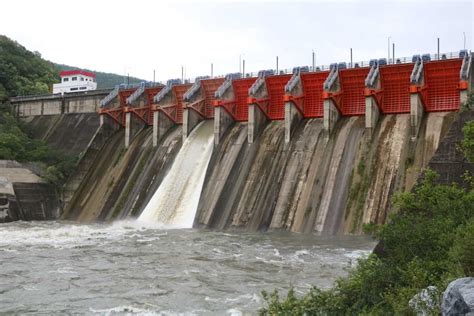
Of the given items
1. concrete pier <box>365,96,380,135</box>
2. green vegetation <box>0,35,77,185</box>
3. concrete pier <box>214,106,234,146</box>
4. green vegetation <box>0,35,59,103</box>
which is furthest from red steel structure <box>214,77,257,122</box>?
green vegetation <box>0,35,59,103</box>

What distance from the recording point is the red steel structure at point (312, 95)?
33.2m

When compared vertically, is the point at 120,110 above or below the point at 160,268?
above

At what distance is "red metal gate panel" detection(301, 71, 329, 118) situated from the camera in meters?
33.2

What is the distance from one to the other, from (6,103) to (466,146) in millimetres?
51632

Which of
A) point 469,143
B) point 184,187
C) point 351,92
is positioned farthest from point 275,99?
point 469,143

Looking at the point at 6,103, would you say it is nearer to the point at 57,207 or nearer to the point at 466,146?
the point at 57,207

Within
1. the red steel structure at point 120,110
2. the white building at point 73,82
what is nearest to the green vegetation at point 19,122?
the white building at point 73,82

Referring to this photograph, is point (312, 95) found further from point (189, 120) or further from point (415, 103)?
point (189, 120)

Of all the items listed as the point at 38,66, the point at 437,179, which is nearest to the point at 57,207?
the point at 437,179

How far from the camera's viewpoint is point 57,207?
37531 millimetres

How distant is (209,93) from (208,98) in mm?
387

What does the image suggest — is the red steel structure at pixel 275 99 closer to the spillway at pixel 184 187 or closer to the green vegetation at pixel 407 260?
the spillway at pixel 184 187

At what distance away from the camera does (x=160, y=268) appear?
1786 cm

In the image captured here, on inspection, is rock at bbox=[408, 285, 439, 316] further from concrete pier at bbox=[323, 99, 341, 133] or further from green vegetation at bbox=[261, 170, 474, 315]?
concrete pier at bbox=[323, 99, 341, 133]
